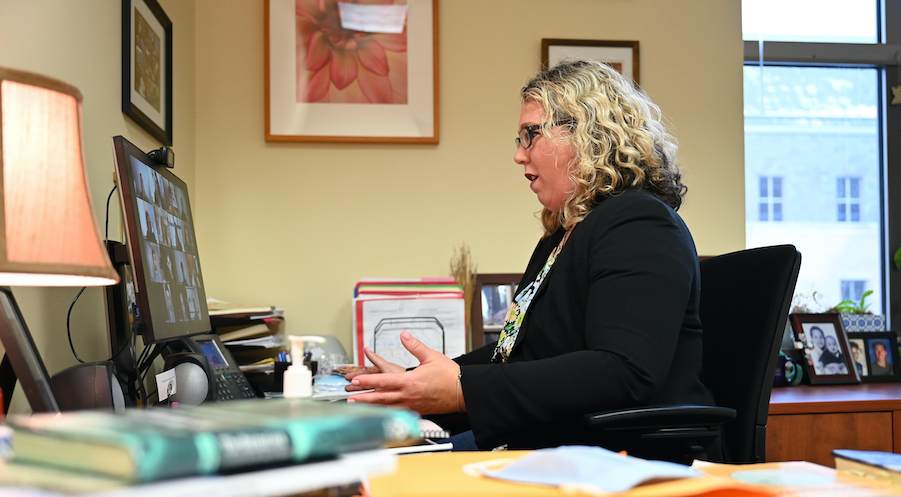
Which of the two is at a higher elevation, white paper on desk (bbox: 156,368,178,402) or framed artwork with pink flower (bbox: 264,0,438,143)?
framed artwork with pink flower (bbox: 264,0,438,143)

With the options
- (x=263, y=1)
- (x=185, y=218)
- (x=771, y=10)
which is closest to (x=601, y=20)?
(x=771, y=10)

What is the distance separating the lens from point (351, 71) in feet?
8.13

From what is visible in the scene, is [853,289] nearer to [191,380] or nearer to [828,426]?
[828,426]

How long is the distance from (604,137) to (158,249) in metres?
0.85

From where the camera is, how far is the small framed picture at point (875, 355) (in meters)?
2.52

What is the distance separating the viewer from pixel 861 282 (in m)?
2.92

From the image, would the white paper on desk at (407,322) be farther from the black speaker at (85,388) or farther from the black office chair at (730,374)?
the black speaker at (85,388)

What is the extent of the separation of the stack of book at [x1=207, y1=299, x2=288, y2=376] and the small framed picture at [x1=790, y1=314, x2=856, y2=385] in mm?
1796

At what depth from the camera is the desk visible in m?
2.02

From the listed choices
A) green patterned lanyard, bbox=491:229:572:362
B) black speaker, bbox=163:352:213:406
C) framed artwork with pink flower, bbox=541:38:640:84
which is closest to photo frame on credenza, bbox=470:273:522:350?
framed artwork with pink flower, bbox=541:38:640:84

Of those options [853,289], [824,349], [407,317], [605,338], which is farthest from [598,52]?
[605,338]

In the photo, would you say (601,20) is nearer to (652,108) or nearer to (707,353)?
(652,108)

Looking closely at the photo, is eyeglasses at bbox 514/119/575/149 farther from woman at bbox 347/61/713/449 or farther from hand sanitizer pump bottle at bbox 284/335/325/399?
hand sanitizer pump bottle at bbox 284/335/325/399

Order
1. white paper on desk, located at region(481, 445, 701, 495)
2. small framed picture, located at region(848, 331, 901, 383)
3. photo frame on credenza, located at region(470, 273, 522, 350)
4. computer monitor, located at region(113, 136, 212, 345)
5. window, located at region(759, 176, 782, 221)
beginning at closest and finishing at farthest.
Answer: white paper on desk, located at region(481, 445, 701, 495) < computer monitor, located at region(113, 136, 212, 345) < photo frame on credenza, located at region(470, 273, 522, 350) < small framed picture, located at region(848, 331, 901, 383) < window, located at region(759, 176, 782, 221)
